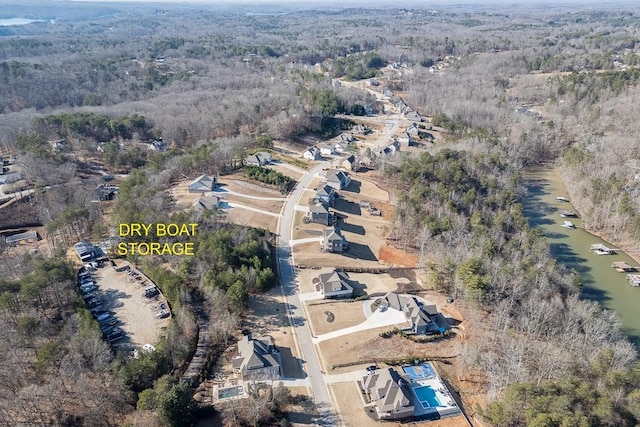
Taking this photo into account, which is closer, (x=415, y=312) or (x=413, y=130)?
(x=415, y=312)

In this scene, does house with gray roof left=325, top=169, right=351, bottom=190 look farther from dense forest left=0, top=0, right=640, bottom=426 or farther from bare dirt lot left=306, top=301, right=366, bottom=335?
bare dirt lot left=306, top=301, right=366, bottom=335

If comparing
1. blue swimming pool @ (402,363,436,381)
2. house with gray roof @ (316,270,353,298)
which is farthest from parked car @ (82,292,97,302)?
blue swimming pool @ (402,363,436,381)

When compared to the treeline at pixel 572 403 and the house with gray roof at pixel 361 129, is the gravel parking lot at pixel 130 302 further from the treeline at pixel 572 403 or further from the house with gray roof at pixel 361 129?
the house with gray roof at pixel 361 129

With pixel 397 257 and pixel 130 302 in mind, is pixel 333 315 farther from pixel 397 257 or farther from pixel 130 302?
pixel 130 302

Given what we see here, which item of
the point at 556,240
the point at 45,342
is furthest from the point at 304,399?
the point at 556,240

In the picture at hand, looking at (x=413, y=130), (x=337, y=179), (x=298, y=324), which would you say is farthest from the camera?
(x=413, y=130)

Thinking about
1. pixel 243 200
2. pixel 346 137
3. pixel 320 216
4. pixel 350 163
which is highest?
pixel 346 137

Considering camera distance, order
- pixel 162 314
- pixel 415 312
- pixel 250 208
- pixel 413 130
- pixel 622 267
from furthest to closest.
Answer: pixel 413 130
pixel 250 208
pixel 622 267
pixel 162 314
pixel 415 312

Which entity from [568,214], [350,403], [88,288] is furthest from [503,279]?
[88,288]
